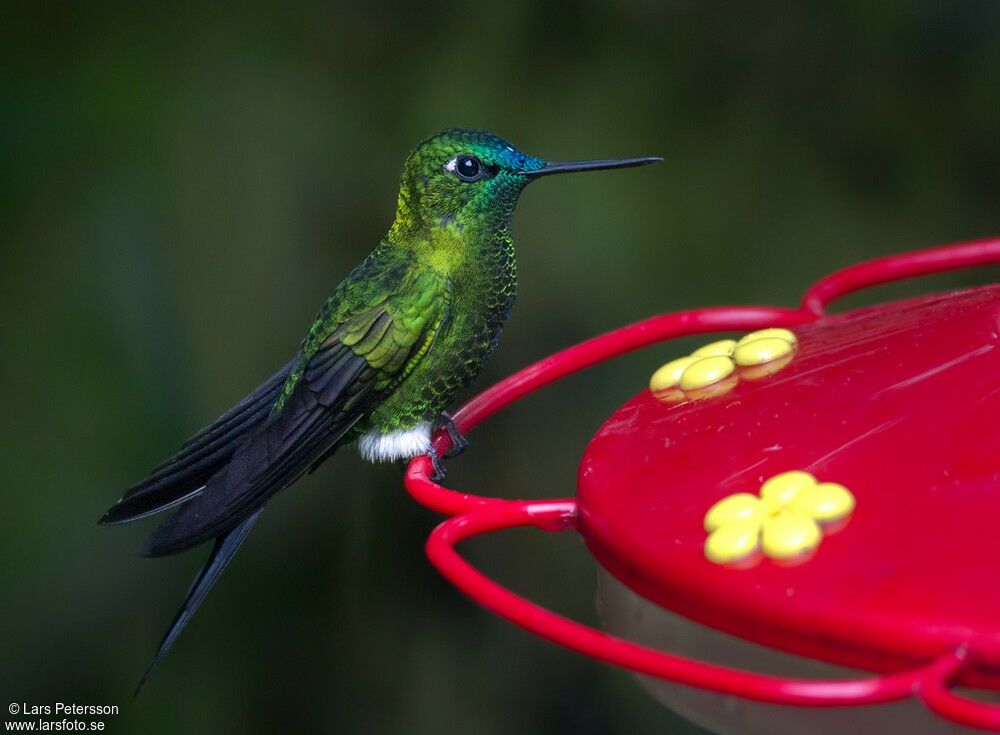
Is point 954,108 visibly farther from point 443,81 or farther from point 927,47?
point 443,81

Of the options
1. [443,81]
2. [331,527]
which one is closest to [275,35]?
[443,81]

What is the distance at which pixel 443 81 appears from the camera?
11.1 feet

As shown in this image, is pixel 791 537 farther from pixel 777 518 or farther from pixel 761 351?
pixel 761 351

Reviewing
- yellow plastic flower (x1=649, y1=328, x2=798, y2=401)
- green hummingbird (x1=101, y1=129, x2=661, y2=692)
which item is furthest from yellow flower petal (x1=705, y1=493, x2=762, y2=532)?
green hummingbird (x1=101, y1=129, x2=661, y2=692)

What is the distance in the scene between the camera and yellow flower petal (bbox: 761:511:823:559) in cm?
140

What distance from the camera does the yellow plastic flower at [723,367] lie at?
1891 millimetres

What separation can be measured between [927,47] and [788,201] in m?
0.51

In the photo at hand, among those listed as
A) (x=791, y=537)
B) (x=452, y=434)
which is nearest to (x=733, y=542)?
(x=791, y=537)

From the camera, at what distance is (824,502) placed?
146 centimetres

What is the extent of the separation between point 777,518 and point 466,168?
1.05 m

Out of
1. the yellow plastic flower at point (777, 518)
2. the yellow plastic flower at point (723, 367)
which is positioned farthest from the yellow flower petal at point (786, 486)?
the yellow plastic flower at point (723, 367)

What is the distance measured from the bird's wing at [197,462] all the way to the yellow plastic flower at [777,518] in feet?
3.15

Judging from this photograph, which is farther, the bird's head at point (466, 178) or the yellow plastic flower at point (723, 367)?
the bird's head at point (466, 178)

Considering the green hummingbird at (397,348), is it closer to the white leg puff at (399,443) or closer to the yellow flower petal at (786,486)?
the white leg puff at (399,443)
